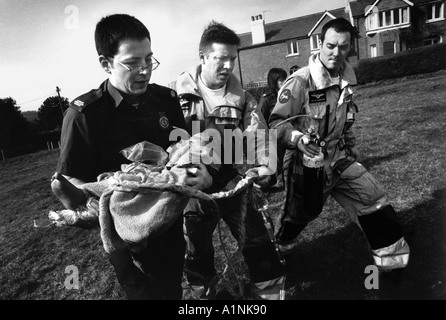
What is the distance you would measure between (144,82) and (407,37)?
3077cm

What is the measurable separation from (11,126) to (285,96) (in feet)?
64.2

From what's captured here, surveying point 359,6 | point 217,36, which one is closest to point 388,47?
point 359,6

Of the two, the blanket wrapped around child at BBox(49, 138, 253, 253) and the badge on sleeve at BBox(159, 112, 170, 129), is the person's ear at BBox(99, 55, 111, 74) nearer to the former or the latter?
the badge on sleeve at BBox(159, 112, 170, 129)

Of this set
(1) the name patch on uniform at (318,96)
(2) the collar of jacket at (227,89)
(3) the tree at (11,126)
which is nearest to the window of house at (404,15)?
(3) the tree at (11,126)

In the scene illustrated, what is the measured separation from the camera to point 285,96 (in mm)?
2523

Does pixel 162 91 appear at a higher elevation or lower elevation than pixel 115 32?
lower

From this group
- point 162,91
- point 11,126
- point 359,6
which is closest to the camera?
point 162,91

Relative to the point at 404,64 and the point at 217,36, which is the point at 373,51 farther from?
the point at 217,36

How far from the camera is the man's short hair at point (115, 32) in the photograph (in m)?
1.78

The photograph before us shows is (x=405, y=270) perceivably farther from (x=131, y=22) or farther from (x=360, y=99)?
(x=360, y=99)

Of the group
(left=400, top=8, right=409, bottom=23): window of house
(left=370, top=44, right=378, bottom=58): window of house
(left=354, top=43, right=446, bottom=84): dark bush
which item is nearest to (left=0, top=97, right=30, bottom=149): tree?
(left=354, top=43, right=446, bottom=84): dark bush

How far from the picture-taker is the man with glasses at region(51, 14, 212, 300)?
5.74ft
